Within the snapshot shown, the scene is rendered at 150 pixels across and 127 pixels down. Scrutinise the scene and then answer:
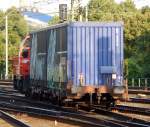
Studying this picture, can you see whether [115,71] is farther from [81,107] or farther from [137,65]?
[137,65]

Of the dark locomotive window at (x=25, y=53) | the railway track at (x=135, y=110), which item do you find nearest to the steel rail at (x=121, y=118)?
the railway track at (x=135, y=110)

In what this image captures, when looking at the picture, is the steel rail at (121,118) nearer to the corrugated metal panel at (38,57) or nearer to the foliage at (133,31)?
the corrugated metal panel at (38,57)

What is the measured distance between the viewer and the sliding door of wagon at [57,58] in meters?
22.6

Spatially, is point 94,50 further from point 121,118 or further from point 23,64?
point 23,64

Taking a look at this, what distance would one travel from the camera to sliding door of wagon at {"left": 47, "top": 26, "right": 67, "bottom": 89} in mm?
22592

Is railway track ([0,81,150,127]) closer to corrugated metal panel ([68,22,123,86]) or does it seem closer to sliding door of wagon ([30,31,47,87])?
sliding door of wagon ([30,31,47,87])

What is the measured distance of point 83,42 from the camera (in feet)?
72.8

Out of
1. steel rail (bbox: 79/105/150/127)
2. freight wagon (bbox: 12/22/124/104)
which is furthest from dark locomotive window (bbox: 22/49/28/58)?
freight wagon (bbox: 12/22/124/104)

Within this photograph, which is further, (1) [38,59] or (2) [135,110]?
(1) [38,59]

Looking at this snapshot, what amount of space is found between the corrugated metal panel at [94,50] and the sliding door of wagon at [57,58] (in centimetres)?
48

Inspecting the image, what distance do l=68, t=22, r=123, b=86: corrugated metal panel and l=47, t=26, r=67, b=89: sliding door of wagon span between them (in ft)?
1.56

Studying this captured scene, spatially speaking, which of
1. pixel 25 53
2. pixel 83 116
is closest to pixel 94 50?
pixel 83 116

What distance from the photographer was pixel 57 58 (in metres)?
23.5

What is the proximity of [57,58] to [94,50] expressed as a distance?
2009mm
